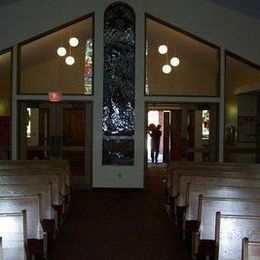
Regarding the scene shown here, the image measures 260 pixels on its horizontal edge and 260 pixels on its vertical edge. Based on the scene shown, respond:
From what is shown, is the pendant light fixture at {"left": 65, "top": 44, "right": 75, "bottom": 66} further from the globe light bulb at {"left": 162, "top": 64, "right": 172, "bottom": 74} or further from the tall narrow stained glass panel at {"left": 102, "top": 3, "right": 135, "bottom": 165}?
the globe light bulb at {"left": 162, "top": 64, "right": 172, "bottom": 74}

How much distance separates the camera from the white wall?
10320 millimetres

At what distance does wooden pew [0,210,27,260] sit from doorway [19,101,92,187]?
7.14 metres

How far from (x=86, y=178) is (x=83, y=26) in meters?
3.18

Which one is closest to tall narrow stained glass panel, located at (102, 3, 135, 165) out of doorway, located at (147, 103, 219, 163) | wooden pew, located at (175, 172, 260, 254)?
doorway, located at (147, 103, 219, 163)

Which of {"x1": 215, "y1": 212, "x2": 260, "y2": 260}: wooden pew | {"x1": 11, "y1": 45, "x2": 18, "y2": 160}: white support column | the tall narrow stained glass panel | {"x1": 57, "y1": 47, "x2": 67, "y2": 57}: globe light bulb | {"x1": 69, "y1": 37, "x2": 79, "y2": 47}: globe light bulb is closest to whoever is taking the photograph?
{"x1": 215, "y1": 212, "x2": 260, "y2": 260}: wooden pew

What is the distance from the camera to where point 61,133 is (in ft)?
36.1

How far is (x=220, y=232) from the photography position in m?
3.56

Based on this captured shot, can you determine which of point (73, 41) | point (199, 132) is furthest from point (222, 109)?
point (73, 41)

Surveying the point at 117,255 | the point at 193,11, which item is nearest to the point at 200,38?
the point at 193,11

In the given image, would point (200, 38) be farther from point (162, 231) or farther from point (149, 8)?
point (162, 231)

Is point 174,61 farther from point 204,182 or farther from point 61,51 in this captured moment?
point 204,182

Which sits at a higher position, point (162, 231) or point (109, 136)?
point (109, 136)

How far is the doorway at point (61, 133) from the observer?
1079 centimetres

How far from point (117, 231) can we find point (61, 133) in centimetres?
486
